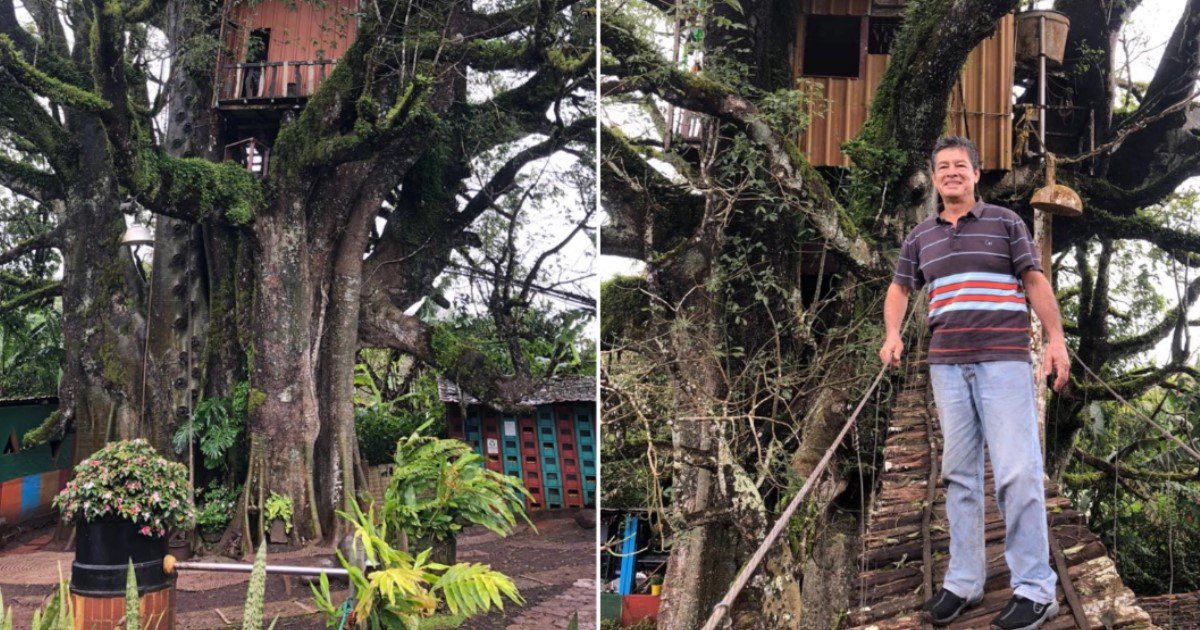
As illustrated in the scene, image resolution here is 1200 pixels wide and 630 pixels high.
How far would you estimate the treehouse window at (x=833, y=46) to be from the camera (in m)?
3.77

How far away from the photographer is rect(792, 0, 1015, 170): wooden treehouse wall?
3.49 m

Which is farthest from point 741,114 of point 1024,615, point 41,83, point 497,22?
point 41,83

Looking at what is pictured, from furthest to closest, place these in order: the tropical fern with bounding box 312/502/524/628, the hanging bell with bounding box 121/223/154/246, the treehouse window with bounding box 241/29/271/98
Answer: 1. the treehouse window with bounding box 241/29/271/98
2. the hanging bell with bounding box 121/223/154/246
3. the tropical fern with bounding box 312/502/524/628

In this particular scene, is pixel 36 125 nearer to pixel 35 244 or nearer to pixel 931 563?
pixel 35 244

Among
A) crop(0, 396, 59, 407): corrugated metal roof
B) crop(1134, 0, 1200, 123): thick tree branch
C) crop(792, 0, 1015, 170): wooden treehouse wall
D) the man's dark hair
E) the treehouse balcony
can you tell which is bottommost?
crop(0, 396, 59, 407): corrugated metal roof

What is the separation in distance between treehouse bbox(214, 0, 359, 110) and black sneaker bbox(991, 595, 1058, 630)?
437 centimetres

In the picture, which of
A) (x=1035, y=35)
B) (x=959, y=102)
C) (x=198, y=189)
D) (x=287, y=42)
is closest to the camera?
(x=959, y=102)

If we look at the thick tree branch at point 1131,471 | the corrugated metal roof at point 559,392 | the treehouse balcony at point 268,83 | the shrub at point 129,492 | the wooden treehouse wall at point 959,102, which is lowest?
the thick tree branch at point 1131,471

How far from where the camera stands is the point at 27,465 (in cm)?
529

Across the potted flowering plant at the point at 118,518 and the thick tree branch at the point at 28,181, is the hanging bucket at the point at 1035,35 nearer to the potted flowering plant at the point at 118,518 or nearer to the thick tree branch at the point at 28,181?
the potted flowering plant at the point at 118,518

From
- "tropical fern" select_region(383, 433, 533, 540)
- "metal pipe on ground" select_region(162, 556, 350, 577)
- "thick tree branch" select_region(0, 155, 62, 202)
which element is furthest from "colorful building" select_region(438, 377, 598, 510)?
"thick tree branch" select_region(0, 155, 62, 202)

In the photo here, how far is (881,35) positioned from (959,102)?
24.3 inches

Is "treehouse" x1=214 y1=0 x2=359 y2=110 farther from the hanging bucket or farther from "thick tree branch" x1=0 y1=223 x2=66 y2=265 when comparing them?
the hanging bucket

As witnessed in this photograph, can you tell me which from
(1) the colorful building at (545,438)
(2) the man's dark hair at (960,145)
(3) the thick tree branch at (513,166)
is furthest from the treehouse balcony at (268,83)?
(2) the man's dark hair at (960,145)
